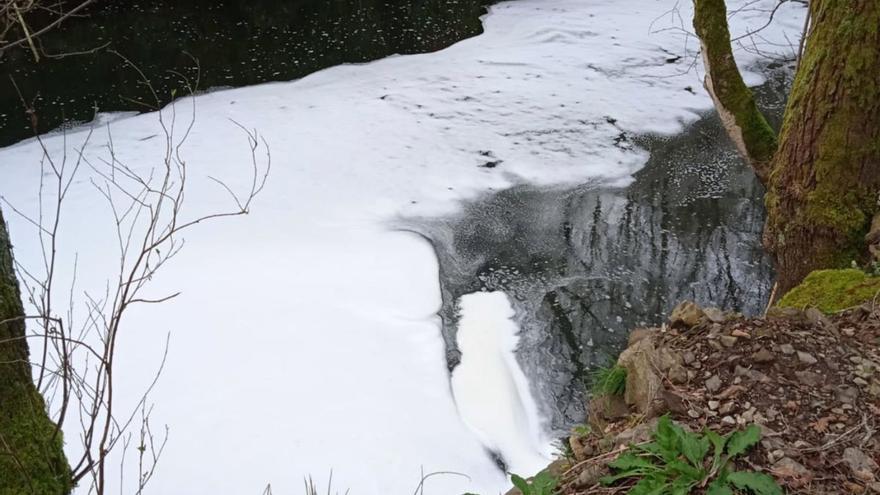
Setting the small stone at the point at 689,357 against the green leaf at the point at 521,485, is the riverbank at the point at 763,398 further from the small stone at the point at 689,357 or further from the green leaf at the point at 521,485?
the green leaf at the point at 521,485

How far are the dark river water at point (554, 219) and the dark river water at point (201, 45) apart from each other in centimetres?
3

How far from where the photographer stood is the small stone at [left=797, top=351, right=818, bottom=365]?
261 centimetres

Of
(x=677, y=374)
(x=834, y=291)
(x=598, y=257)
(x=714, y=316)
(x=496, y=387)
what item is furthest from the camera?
(x=598, y=257)

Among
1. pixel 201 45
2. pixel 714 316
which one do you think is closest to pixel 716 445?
pixel 714 316

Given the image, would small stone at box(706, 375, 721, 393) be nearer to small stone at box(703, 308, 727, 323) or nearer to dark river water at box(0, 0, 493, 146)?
small stone at box(703, 308, 727, 323)

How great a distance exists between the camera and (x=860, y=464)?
222 cm

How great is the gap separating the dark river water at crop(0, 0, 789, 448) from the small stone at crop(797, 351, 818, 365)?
1.75 m

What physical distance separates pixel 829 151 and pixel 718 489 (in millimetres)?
2461

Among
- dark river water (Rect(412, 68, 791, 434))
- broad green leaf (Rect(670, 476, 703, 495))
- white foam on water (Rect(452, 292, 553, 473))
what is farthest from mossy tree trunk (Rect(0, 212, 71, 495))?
dark river water (Rect(412, 68, 791, 434))

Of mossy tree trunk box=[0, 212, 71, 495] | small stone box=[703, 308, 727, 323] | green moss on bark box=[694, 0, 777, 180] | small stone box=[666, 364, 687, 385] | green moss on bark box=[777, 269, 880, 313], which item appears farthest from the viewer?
green moss on bark box=[694, 0, 777, 180]

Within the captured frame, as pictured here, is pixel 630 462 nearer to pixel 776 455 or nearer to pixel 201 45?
pixel 776 455

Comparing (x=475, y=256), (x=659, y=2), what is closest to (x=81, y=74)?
(x=475, y=256)

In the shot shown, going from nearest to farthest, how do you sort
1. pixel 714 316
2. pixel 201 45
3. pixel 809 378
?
pixel 809 378
pixel 714 316
pixel 201 45

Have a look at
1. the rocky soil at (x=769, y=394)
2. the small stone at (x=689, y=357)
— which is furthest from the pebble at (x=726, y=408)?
the small stone at (x=689, y=357)
